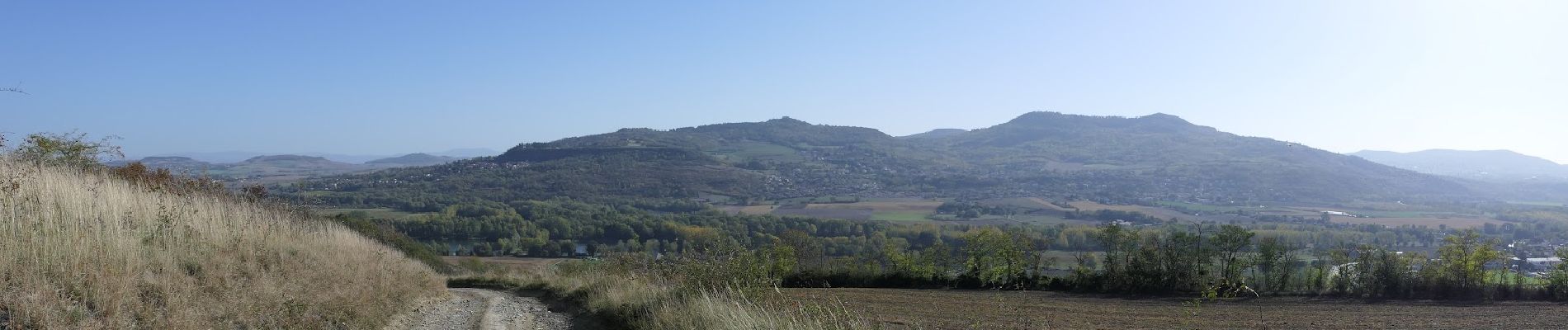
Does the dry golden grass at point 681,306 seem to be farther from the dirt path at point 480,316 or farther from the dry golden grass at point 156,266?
the dry golden grass at point 156,266

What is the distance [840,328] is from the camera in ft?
18.7

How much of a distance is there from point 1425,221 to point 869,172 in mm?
72812

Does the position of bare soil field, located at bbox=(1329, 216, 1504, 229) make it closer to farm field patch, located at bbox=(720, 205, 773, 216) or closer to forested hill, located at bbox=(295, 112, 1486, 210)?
forested hill, located at bbox=(295, 112, 1486, 210)

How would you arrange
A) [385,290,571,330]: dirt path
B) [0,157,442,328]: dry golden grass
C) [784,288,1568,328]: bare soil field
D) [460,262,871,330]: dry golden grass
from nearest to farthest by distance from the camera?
[0,157,442,328]: dry golden grass → [460,262,871,330]: dry golden grass → [385,290,571,330]: dirt path → [784,288,1568,328]: bare soil field

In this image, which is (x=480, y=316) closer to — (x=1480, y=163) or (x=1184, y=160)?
(x=1184, y=160)

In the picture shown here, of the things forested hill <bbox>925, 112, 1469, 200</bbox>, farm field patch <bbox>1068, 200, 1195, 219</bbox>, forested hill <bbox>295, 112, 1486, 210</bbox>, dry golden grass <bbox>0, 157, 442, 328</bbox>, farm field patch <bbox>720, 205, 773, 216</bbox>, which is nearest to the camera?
dry golden grass <bbox>0, 157, 442, 328</bbox>

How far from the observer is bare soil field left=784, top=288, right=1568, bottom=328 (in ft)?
57.0

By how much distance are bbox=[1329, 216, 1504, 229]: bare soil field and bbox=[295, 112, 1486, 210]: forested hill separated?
26.2m

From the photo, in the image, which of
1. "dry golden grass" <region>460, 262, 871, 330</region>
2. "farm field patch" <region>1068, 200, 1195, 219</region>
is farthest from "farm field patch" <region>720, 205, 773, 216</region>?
"dry golden grass" <region>460, 262, 871, 330</region>

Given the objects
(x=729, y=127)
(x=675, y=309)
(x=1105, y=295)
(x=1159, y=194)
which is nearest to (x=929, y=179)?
(x=1159, y=194)

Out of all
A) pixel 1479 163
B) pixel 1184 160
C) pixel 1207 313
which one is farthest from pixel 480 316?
pixel 1479 163

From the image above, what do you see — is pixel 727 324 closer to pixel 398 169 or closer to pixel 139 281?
pixel 139 281

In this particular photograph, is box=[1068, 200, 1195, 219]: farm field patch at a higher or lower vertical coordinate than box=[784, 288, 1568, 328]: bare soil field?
lower

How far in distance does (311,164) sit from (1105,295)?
140971 mm
